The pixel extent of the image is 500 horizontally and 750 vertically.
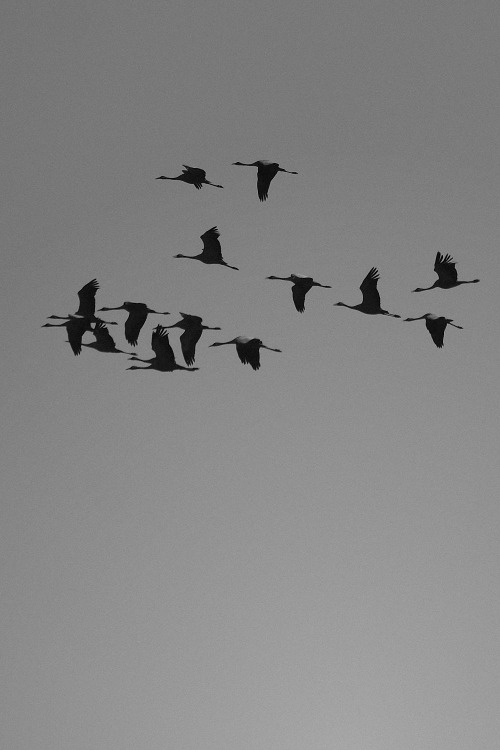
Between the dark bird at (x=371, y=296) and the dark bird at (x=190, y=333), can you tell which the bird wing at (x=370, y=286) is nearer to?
the dark bird at (x=371, y=296)

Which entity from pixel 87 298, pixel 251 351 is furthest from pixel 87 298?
pixel 251 351

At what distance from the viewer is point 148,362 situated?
68875mm

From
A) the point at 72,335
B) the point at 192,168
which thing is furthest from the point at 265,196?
the point at 72,335

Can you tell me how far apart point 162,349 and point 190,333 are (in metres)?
1.15

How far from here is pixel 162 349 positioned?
6750 cm

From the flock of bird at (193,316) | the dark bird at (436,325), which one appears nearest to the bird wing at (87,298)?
the flock of bird at (193,316)

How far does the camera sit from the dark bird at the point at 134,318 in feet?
220

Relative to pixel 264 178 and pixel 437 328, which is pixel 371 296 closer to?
pixel 437 328

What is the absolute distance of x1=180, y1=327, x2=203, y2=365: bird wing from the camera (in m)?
68.1

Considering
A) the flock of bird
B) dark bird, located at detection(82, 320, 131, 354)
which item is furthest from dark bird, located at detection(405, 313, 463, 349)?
dark bird, located at detection(82, 320, 131, 354)

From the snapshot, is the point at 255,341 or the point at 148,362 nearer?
the point at 255,341

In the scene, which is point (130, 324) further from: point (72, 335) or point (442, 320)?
point (442, 320)

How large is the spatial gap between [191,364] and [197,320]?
1296 mm

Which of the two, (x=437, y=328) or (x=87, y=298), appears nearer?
(x=437, y=328)
